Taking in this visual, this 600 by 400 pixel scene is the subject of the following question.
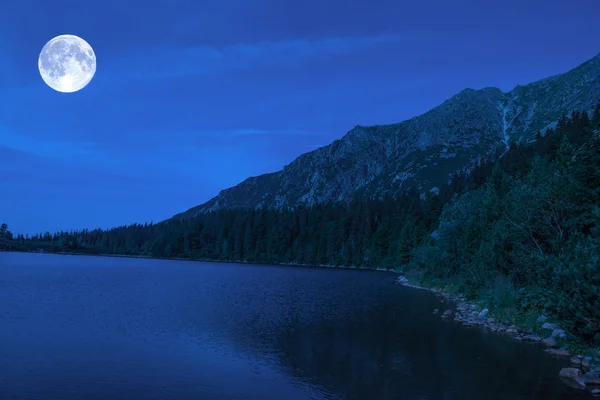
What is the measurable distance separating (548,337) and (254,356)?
22060 millimetres

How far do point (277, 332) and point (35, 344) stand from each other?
60.6 ft

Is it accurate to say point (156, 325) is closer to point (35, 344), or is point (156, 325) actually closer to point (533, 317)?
point (35, 344)

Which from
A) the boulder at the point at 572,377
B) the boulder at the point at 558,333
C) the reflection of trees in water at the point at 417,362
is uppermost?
the boulder at the point at 558,333

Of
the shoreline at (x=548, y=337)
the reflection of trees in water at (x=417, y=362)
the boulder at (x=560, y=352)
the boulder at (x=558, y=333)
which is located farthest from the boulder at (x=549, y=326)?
the boulder at (x=560, y=352)

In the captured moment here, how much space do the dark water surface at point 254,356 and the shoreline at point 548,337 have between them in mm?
896

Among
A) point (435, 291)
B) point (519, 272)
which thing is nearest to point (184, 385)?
point (519, 272)

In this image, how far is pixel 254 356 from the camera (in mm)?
28594

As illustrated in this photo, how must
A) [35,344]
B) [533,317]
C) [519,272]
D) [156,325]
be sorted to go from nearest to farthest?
[35,344], [533,317], [156,325], [519,272]

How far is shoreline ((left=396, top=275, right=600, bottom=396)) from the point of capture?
22.2m

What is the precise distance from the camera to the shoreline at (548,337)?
2216 centimetres

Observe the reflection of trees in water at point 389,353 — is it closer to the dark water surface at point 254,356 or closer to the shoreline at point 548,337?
the dark water surface at point 254,356

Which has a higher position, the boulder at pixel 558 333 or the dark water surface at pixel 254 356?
the boulder at pixel 558 333

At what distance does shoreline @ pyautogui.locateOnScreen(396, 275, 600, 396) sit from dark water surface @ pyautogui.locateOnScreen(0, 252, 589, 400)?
2.94ft

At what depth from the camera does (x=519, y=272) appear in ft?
136
